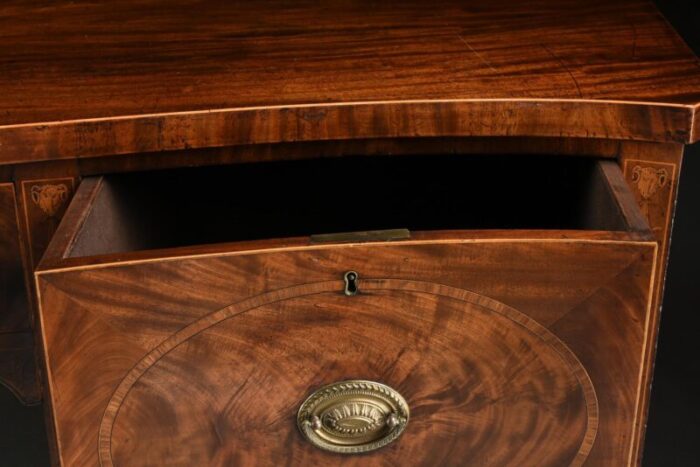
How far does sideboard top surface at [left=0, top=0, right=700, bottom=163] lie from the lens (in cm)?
94

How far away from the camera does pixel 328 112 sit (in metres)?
0.94

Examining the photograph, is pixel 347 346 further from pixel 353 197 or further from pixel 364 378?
pixel 353 197

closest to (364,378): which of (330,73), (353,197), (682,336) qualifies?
(330,73)

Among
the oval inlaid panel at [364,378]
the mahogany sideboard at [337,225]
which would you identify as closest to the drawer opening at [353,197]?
the mahogany sideboard at [337,225]

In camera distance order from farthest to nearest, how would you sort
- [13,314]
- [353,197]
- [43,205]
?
[353,197]
[13,314]
[43,205]

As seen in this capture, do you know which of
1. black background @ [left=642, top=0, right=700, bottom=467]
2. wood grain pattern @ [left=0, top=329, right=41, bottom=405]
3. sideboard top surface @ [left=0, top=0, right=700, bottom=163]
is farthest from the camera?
black background @ [left=642, top=0, right=700, bottom=467]

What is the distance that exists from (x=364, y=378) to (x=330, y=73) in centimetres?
27

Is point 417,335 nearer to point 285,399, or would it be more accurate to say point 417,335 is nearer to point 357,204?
point 285,399

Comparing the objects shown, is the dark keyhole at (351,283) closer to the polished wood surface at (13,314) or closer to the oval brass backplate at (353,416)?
the oval brass backplate at (353,416)

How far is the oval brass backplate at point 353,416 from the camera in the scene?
34.0 inches

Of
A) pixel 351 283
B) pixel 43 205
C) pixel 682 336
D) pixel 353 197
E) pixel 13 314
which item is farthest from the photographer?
pixel 682 336

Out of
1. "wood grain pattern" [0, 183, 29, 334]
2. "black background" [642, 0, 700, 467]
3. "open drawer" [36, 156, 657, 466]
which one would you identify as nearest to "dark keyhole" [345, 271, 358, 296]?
"open drawer" [36, 156, 657, 466]

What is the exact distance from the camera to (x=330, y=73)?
1.01 m

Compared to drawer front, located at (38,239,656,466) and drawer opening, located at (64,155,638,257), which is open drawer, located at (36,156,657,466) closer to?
drawer front, located at (38,239,656,466)
